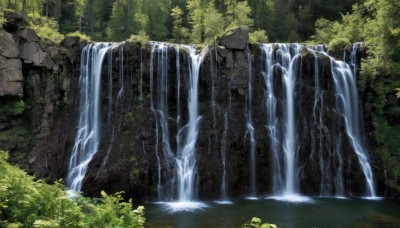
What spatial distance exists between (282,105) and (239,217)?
26.3 ft

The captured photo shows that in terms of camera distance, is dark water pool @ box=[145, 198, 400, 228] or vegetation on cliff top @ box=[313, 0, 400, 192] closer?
A: dark water pool @ box=[145, 198, 400, 228]

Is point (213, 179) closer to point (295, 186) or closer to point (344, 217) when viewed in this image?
point (295, 186)

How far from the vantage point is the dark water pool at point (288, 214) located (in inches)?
498

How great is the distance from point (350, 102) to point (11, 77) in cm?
1811

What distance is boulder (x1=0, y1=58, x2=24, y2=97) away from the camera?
17375 mm

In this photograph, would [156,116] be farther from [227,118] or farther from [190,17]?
[190,17]

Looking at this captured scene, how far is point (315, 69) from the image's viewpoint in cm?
1977

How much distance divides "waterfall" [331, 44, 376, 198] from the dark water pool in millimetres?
3554

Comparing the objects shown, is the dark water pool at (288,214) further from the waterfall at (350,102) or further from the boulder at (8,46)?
the boulder at (8,46)

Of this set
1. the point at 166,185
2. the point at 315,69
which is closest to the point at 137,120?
the point at 166,185

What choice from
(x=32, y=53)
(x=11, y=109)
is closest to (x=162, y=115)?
(x=32, y=53)

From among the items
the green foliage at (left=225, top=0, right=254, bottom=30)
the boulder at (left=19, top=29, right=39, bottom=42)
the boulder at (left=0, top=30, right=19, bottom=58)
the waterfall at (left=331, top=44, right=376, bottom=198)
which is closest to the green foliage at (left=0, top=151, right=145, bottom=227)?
the boulder at (left=0, top=30, right=19, bottom=58)

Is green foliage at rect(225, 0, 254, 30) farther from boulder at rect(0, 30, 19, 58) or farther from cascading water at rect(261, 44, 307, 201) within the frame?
boulder at rect(0, 30, 19, 58)

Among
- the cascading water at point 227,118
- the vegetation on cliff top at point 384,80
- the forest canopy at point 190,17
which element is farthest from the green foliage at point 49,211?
the forest canopy at point 190,17
